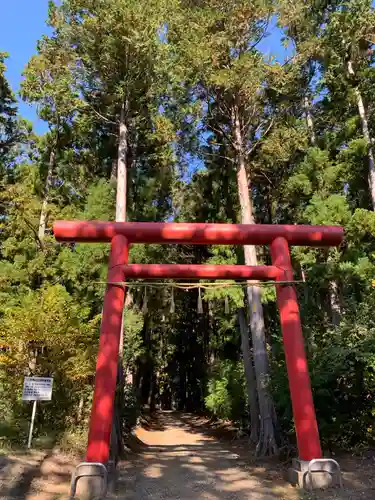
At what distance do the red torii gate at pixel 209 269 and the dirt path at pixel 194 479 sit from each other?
125 centimetres

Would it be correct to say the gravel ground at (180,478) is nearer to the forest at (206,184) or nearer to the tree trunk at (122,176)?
the forest at (206,184)

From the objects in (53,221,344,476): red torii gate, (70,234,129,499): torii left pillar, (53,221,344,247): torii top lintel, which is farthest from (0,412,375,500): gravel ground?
(53,221,344,247): torii top lintel

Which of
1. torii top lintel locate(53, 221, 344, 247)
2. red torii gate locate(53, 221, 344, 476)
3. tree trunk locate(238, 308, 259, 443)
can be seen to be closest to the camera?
red torii gate locate(53, 221, 344, 476)

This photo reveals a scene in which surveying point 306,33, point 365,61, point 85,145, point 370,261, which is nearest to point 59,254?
point 85,145

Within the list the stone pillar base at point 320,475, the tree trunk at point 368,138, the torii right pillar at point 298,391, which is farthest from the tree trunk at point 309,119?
the stone pillar base at point 320,475

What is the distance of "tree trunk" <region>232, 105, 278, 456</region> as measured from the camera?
8.02 m

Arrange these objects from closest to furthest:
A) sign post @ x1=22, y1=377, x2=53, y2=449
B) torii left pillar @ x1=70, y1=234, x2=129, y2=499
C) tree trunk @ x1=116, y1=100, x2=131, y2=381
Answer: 1. torii left pillar @ x1=70, y1=234, x2=129, y2=499
2. sign post @ x1=22, y1=377, x2=53, y2=449
3. tree trunk @ x1=116, y1=100, x2=131, y2=381

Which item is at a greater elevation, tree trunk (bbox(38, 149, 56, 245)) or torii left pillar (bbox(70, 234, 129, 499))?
tree trunk (bbox(38, 149, 56, 245))

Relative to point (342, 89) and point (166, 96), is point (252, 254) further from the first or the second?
point (342, 89)

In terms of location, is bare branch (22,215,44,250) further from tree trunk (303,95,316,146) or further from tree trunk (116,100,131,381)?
tree trunk (303,95,316,146)

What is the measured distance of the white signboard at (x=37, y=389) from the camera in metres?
7.02

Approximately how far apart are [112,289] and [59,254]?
689 centimetres

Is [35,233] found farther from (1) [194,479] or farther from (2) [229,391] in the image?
(1) [194,479]

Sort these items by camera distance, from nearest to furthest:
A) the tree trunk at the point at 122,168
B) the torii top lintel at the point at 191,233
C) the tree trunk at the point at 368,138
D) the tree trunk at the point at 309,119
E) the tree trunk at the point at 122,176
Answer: the torii top lintel at the point at 191,233 → the tree trunk at the point at 122,176 → the tree trunk at the point at 122,168 → the tree trunk at the point at 368,138 → the tree trunk at the point at 309,119
